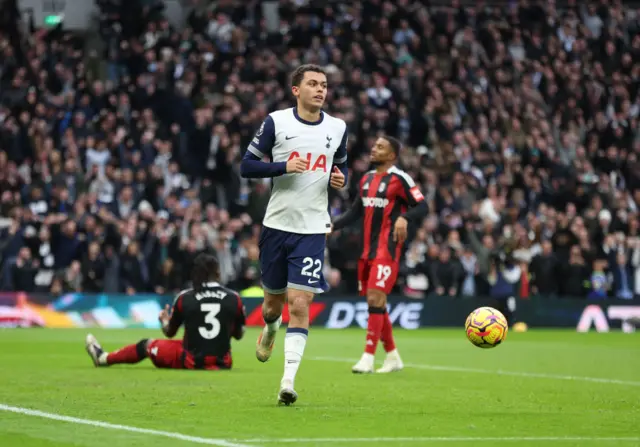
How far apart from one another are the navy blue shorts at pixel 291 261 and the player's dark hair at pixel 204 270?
10.4 feet

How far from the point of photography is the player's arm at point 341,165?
408 inches

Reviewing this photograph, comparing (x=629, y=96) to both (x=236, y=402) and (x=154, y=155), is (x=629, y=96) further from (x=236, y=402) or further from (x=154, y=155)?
(x=236, y=402)

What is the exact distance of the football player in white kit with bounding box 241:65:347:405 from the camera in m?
10.2

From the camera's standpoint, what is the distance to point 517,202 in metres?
29.9

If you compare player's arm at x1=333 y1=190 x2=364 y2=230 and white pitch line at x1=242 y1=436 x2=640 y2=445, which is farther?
player's arm at x1=333 y1=190 x2=364 y2=230

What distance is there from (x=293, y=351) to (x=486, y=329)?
280 cm

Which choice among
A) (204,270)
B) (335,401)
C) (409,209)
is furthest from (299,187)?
(409,209)

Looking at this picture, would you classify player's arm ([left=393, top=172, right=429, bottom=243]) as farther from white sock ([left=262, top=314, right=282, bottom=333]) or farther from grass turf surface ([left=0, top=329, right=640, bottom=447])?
white sock ([left=262, top=314, right=282, bottom=333])

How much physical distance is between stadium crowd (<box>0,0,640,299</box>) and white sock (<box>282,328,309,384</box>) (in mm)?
15803

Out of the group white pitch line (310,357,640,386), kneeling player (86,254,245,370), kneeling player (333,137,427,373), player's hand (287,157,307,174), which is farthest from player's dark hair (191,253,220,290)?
player's hand (287,157,307,174)

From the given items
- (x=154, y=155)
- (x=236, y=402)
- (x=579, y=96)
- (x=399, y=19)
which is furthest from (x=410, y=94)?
(x=236, y=402)

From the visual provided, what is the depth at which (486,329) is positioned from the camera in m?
12.1

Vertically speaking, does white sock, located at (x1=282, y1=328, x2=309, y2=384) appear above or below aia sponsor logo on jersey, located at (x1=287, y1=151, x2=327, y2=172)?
below

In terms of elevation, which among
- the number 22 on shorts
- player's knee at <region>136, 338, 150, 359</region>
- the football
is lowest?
player's knee at <region>136, 338, 150, 359</region>
